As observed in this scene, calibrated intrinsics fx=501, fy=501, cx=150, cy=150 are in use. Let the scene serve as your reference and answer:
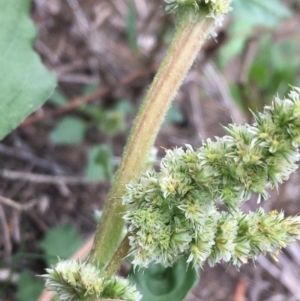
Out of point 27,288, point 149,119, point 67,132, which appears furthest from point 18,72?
point 67,132

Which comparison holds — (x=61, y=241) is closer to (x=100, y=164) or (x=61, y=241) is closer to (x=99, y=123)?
(x=100, y=164)

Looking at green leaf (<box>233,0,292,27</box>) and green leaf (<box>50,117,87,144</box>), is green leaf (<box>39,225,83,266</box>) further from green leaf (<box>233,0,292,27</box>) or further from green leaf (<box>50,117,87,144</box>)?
green leaf (<box>233,0,292,27</box>)

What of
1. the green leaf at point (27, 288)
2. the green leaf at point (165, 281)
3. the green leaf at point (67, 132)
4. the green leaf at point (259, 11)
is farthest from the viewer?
the green leaf at point (67, 132)

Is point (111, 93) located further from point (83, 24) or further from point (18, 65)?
point (18, 65)

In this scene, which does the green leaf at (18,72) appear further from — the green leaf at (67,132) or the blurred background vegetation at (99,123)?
the green leaf at (67,132)

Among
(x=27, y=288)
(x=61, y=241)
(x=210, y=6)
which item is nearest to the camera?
(x=210, y=6)

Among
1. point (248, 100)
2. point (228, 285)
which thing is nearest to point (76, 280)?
point (228, 285)

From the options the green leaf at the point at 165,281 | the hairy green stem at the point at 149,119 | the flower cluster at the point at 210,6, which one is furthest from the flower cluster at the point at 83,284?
the flower cluster at the point at 210,6
